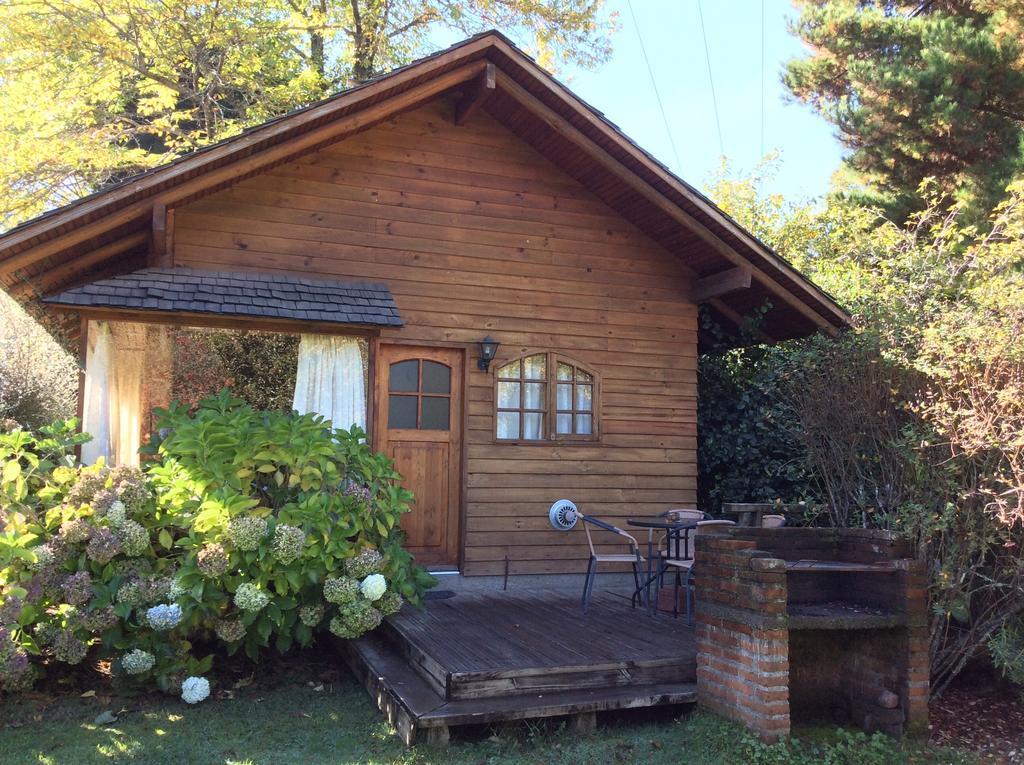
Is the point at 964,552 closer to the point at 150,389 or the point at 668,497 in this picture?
the point at 668,497

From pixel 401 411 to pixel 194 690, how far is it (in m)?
3.23

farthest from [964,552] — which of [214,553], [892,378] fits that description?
[214,553]

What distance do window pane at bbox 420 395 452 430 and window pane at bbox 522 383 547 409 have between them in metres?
0.77

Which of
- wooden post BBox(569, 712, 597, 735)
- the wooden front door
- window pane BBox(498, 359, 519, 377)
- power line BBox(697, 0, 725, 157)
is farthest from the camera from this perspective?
power line BBox(697, 0, 725, 157)

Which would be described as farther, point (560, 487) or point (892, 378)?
point (560, 487)

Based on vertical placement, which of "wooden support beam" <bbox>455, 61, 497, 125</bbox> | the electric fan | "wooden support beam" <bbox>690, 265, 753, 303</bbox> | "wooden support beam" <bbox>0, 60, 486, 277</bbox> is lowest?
the electric fan

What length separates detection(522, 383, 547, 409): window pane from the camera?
8328mm

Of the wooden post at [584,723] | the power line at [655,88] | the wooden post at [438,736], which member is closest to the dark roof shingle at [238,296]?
the wooden post at [438,736]

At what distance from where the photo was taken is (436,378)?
8.08 meters

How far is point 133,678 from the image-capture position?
5.50 metres

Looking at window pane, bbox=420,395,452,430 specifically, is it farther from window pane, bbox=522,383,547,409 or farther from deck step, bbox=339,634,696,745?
deck step, bbox=339,634,696,745

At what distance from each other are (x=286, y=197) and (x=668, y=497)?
4738 millimetres

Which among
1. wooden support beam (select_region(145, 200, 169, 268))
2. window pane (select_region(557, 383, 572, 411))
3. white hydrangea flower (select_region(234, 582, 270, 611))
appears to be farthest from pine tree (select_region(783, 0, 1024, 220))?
white hydrangea flower (select_region(234, 582, 270, 611))

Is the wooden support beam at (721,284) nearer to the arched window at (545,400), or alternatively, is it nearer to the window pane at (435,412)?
the arched window at (545,400)
